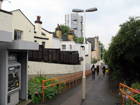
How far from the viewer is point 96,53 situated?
183 feet

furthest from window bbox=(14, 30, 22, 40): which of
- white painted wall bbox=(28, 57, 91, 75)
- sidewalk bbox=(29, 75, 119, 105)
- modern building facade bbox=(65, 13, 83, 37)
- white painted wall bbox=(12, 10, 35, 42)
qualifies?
modern building facade bbox=(65, 13, 83, 37)

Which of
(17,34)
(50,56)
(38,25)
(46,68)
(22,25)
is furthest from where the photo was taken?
(38,25)

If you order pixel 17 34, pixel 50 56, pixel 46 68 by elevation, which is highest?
pixel 17 34

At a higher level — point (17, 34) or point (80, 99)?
point (17, 34)

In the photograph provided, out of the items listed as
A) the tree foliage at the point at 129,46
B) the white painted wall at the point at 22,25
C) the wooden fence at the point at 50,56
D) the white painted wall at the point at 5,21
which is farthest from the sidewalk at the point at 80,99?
the white painted wall at the point at 22,25

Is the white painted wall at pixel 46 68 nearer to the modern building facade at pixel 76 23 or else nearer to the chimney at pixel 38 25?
the chimney at pixel 38 25

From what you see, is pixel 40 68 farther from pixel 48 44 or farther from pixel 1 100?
pixel 48 44

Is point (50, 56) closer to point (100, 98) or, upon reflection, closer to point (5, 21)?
point (5, 21)

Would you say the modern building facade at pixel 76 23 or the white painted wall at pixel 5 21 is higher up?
the modern building facade at pixel 76 23

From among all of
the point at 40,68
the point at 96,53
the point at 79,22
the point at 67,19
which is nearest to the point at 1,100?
the point at 40,68

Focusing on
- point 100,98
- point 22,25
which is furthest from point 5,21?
point 100,98

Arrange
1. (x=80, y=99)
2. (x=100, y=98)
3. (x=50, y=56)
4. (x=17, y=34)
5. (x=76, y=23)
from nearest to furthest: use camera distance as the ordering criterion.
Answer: (x=80, y=99) → (x=100, y=98) → (x=17, y=34) → (x=50, y=56) → (x=76, y=23)

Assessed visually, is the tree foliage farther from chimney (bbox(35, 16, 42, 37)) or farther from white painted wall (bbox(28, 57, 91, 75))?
chimney (bbox(35, 16, 42, 37))

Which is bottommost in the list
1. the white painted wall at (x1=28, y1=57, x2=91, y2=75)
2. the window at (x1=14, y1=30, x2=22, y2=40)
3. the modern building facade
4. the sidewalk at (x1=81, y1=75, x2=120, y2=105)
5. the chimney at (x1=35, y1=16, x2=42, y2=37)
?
the sidewalk at (x1=81, y1=75, x2=120, y2=105)
